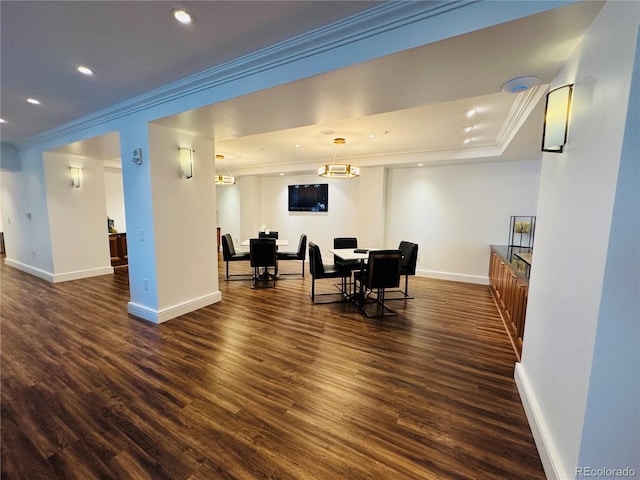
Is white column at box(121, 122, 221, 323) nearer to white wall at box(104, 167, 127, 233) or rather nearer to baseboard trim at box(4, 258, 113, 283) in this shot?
baseboard trim at box(4, 258, 113, 283)

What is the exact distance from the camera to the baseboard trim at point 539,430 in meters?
1.38

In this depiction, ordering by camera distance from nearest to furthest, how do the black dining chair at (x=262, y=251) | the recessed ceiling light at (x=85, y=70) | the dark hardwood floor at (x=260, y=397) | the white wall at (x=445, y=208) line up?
1. the dark hardwood floor at (x=260, y=397)
2. the recessed ceiling light at (x=85, y=70)
3. the black dining chair at (x=262, y=251)
4. the white wall at (x=445, y=208)

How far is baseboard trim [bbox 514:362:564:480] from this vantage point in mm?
1385

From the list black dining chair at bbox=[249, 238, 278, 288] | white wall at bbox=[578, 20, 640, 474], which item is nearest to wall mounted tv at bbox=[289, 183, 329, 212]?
black dining chair at bbox=[249, 238, 278, 288]

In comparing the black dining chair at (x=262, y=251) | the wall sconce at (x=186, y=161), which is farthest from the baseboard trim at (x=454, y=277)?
the wall sconce at (x=186, y=161)

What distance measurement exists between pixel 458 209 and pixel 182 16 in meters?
5.42

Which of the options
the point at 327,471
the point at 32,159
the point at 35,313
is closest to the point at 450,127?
the point at 327,471

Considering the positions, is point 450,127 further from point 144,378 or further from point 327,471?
point 144,378

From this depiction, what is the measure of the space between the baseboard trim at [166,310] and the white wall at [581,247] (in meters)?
3.75

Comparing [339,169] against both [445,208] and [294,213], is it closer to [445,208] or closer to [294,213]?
[445,208]

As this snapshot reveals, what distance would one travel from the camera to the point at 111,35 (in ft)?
6.32

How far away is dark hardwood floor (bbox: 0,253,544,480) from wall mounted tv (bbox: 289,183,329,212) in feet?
13.6

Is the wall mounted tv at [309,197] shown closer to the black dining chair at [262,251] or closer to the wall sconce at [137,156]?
the black dining chair at [262,251]

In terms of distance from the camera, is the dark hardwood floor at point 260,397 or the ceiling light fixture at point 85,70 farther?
the ceiling light fixture at point 85,70
